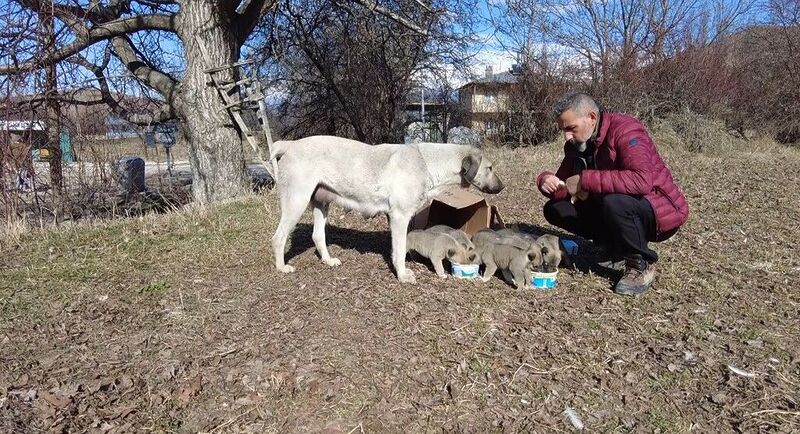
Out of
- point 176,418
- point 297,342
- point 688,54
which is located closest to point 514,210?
point 297,342

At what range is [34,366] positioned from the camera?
343cm

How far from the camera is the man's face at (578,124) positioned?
445 centimetres

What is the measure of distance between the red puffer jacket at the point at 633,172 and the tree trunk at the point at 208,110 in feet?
21.8

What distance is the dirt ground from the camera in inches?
113

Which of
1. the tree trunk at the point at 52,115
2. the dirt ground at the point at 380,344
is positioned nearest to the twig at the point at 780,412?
the dirt ground at the point at 380,344

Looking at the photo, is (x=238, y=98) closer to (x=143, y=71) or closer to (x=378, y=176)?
(x=143, y=71)

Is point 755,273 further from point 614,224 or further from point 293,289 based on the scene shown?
point 293,289

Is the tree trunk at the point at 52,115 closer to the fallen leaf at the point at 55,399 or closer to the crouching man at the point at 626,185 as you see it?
the fallen leaf at the point at 55,399

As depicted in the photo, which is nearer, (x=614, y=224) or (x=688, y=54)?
(x=614, y=224)

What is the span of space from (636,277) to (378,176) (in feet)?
7.72

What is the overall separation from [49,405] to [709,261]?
5.37 metres

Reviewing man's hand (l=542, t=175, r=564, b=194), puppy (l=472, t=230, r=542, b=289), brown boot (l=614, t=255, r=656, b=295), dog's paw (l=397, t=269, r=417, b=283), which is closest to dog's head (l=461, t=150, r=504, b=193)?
man's hand (l=542, t=175, r=564, b=194)

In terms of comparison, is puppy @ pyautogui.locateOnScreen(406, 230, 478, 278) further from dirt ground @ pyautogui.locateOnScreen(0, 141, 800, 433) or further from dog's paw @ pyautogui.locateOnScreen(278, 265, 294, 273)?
dog's paw @ pyautogui.locateOnScreen(278, 265, 294, 273)

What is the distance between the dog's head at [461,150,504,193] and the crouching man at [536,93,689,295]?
2.13ft
